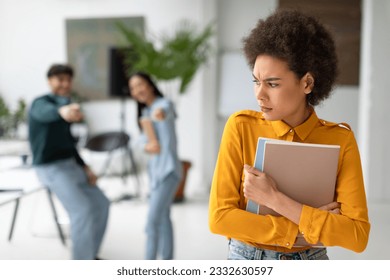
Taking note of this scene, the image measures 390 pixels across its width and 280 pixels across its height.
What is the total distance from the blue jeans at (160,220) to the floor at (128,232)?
187 millimetres

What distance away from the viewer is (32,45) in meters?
4.39

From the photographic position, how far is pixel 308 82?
0.92m

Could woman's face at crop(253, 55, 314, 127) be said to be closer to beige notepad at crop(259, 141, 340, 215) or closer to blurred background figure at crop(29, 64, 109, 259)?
beige notepad at crop(259, 141, 340, 215)

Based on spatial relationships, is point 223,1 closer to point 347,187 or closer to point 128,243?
point 128,243

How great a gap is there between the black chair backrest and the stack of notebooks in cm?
368

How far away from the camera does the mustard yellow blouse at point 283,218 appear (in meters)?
0.88

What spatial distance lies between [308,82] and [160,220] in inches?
64.8

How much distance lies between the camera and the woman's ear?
35.7 inches

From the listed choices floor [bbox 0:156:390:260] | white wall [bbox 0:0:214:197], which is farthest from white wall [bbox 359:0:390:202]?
white wall [bbox 0:0:214:197]

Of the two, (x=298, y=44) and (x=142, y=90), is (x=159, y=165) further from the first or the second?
(x=298, y=44)

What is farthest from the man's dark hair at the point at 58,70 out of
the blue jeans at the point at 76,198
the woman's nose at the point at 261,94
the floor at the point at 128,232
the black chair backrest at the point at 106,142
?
the black chair backrest at the point at 106,142

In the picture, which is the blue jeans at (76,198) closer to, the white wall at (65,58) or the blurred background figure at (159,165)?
the blurred background figure at (159,165)

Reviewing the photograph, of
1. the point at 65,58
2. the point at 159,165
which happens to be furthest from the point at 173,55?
the point at 65,58
